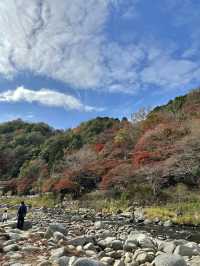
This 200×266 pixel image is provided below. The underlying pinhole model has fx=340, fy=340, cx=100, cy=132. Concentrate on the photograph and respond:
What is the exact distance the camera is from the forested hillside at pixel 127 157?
108 feet

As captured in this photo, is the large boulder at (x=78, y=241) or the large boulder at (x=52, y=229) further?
the large boulder at (x=52, y=229)

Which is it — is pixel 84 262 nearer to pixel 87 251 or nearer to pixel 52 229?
pixel 87 251

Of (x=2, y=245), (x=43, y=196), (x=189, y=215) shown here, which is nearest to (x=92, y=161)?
(x=43, y=196)

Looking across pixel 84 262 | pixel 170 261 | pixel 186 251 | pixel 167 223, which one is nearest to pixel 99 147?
pixel 167 223

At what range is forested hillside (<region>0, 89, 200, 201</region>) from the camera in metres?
32.9

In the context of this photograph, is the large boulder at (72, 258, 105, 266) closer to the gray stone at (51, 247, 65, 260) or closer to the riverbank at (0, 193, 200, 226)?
the gray stone at (51, 247, 65, 260)

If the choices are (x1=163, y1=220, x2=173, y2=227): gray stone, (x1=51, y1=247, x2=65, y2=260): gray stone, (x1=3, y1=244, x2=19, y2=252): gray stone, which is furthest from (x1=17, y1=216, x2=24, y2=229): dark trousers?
(x1=163, y1=220, x2=173, y2=227): gray stone

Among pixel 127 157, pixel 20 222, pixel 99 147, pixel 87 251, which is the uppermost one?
pixel 99 147

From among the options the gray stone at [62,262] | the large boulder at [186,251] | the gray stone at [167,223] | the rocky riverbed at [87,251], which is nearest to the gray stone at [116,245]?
the rocky riverbed at [87,251]

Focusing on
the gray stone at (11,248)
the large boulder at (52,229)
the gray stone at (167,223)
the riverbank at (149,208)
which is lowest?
the gray stone at (11,248)

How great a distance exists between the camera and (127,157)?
41.3m

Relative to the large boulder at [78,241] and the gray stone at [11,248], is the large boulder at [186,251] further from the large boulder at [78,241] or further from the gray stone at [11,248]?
the gray stone at [11,248]

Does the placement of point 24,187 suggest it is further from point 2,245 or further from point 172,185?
point 2,245

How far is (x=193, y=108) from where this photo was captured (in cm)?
4366
